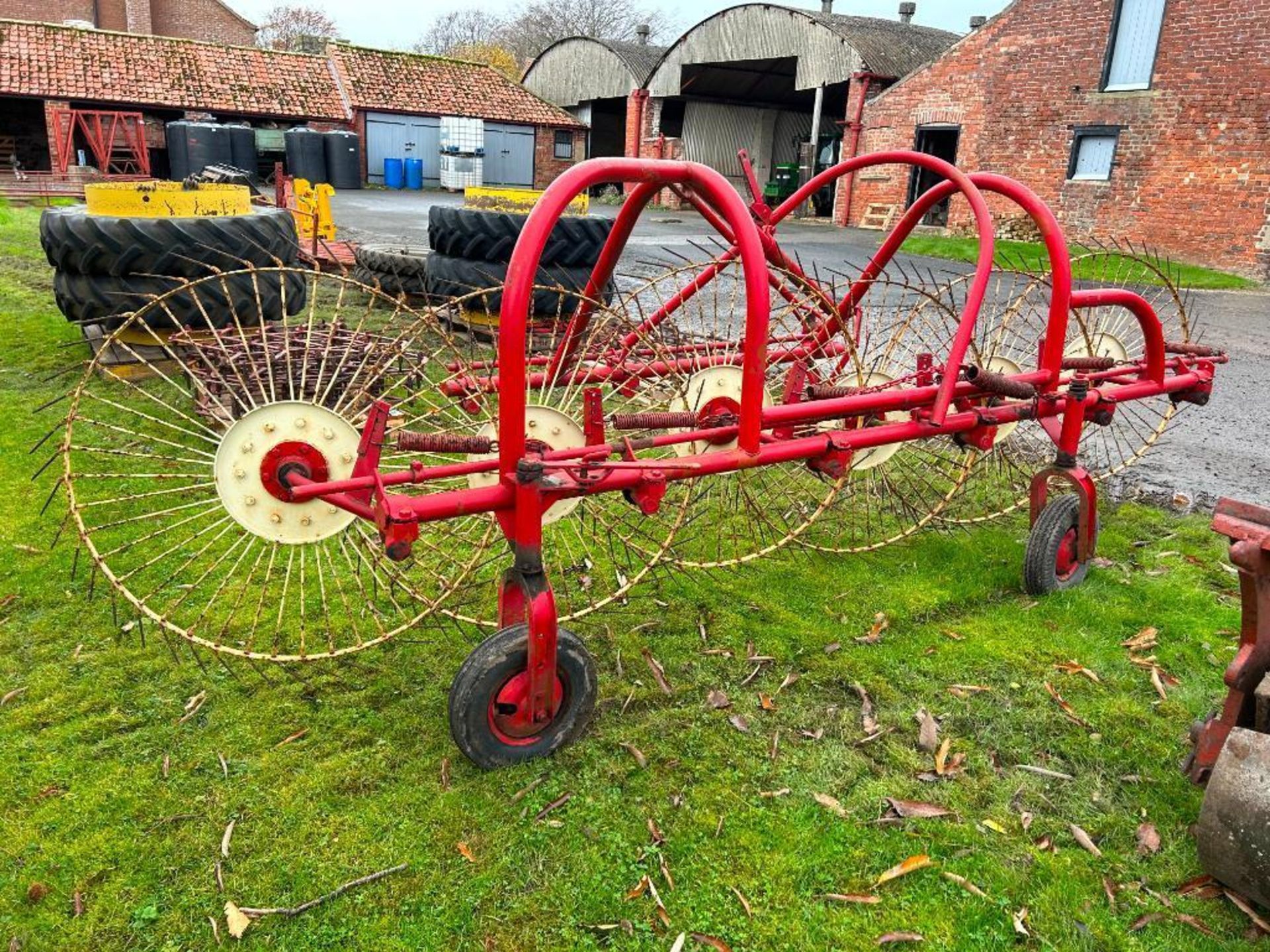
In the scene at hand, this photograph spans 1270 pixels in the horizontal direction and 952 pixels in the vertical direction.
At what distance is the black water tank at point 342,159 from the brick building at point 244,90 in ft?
6.14

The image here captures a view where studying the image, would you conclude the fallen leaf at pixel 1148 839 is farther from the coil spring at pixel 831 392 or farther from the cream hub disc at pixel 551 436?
the cream hub disc at pixel 551 436

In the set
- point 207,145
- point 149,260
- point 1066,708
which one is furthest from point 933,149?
point 1066,708

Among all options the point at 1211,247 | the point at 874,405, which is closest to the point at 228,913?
the point at 874,405

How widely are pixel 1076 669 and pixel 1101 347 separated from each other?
7.46ft

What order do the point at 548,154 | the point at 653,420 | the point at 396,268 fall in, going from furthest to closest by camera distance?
1. the point at 548,154
2. the point at 396,268
3. the point at 653,420

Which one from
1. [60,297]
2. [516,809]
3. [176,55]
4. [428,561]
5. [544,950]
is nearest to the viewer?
[544,950]

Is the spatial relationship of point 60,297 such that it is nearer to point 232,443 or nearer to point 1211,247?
point 232,443

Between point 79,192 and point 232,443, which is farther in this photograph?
point 79,192

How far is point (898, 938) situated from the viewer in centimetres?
206

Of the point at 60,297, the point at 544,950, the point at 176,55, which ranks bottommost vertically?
the point at 544,950

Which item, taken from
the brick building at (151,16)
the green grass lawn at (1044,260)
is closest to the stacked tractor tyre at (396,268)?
the green grass lawn at (1044,260)

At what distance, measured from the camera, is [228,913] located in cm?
204

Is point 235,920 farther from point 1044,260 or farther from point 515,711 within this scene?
point 1044,260

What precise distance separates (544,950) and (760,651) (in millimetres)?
1450
